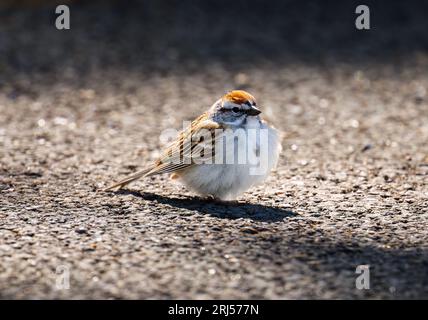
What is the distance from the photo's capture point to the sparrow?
218 inches

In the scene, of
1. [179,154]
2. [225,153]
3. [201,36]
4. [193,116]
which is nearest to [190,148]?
[179,154]

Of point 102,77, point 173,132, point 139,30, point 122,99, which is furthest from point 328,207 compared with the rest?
point 139,30

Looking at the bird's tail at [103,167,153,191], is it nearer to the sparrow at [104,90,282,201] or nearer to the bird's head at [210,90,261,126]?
the sparrow at [104,90,282,201]

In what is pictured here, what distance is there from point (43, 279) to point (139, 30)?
7842mm

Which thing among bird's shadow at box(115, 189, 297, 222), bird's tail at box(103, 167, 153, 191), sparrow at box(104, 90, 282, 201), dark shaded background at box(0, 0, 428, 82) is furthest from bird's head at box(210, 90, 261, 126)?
dark shaded background at box(0, 0, 428, 82)

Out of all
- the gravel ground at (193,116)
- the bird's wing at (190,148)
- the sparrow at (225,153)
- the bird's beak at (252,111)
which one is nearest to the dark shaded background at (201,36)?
the gravel ground at (193,116)

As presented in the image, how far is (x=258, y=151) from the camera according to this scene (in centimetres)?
556

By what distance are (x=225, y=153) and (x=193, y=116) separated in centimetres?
330

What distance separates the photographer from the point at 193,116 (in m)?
8.81

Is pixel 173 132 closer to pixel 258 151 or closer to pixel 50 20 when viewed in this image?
pixel 258 151

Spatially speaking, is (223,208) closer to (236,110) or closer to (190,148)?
(190,148)

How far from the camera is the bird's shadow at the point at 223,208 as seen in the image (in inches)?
215

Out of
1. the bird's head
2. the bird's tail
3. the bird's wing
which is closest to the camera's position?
the bird's wing

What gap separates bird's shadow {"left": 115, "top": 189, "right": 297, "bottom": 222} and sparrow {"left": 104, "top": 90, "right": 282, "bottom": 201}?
78 millimetres
